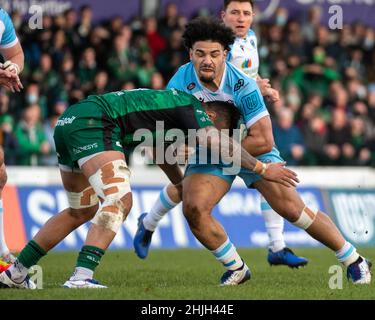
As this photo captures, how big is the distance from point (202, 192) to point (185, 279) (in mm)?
1289

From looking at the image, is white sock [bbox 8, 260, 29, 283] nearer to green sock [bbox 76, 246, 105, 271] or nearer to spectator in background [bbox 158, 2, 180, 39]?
green sock [bbox 76, 246, 105, 271]

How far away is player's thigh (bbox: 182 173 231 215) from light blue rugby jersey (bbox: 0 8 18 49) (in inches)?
92.9

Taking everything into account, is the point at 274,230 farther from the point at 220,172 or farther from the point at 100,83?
the point at 100,83

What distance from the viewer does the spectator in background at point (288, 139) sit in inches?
749

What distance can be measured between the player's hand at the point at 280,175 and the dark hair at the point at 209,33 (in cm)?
137

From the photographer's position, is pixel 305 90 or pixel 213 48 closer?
pixel 213 48

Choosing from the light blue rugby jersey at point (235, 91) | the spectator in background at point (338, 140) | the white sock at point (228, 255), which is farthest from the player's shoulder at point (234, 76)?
the spectator in background at point (338, 140)

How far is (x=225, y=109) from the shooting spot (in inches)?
398

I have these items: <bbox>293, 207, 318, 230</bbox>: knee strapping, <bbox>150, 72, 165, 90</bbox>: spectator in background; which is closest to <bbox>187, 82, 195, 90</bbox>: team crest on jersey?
<bbox>293, 207, 318, 230</bbox>: knee strapping

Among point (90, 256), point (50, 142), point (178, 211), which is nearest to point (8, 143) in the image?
point (50, 142)
